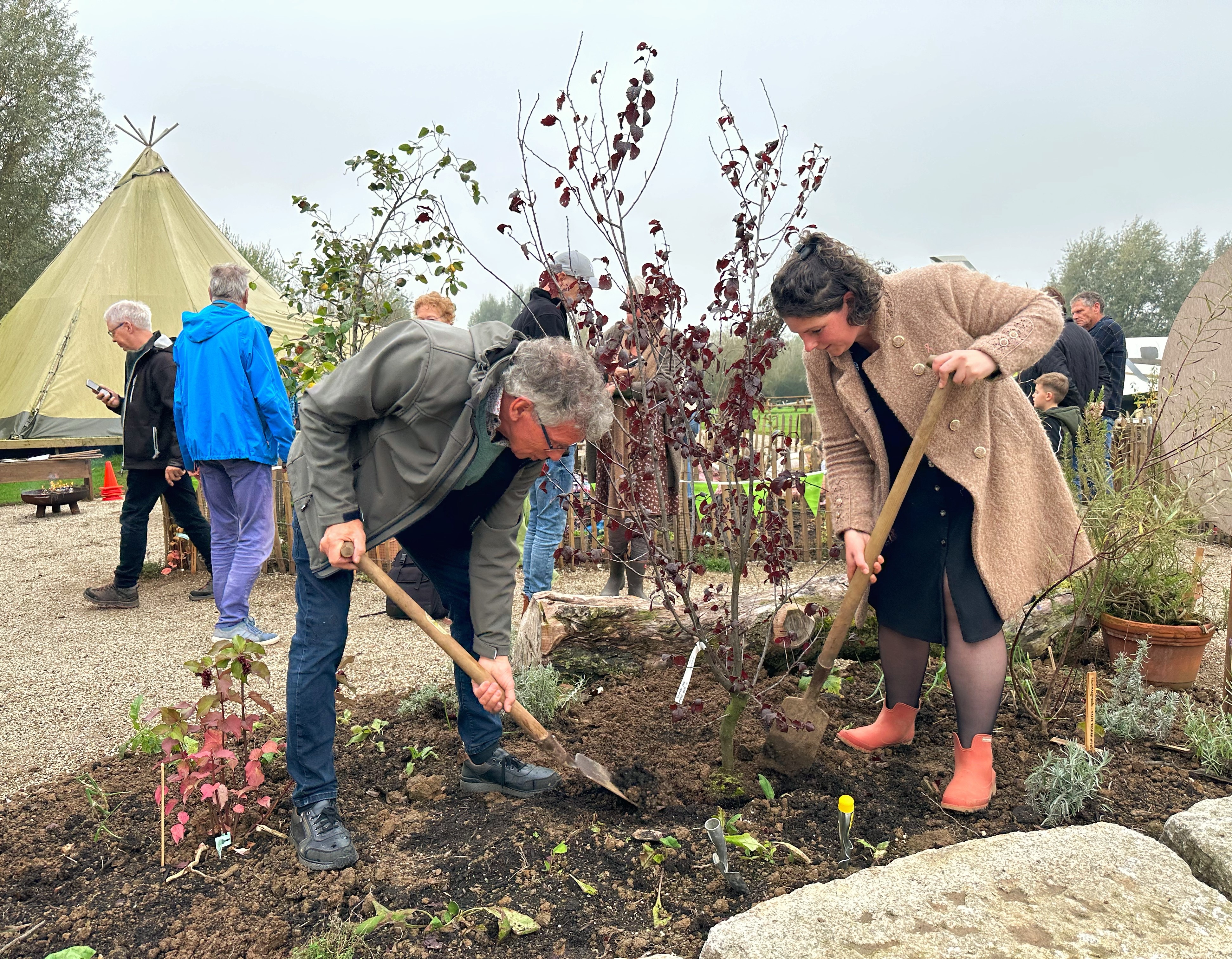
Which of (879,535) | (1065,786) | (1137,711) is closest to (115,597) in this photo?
(879,535)

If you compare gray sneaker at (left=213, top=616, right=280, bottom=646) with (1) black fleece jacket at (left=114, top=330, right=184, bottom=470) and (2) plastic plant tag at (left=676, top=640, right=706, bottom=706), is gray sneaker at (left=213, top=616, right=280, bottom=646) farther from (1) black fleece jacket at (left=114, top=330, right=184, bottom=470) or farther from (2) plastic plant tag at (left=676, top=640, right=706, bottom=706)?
(2) plastic plant tag at (left=676, top=640, right=706, bottom=706)

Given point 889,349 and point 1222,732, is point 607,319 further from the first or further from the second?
point 1222,732

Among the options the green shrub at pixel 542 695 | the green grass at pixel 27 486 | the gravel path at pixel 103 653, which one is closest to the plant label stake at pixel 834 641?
the green shrub at pixel 542 695

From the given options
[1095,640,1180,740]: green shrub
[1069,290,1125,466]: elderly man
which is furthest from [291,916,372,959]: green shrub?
[1069,290,1125,466]: elderly man

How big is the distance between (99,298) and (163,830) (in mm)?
14130

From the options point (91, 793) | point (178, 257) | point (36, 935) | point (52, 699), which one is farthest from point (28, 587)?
point (178, 257)

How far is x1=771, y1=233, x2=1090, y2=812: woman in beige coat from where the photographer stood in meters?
2.27

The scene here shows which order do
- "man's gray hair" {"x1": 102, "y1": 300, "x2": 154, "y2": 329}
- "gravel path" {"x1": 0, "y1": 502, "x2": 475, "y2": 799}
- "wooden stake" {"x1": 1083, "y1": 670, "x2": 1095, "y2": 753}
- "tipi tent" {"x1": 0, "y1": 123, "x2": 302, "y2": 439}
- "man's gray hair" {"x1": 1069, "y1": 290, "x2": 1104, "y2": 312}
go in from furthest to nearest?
"tipi tent" {"x1": 0, "y1": 123, "x2": 302, "y2": 439}, "man's gray hair" {"x1": 1069, "y1": 290, "x2": 1104, "y2": 312}, "man's gray hair" {"x1": 102, "y1": 300, "x2": 154, "y2": 329}, "gravel path" {"x1": 0, "y1": 502, "x2": 475, "y2": 799}, "wooden stake" {"x1": 1083, "y1": 670, "x2": 1095, "y2": 753}

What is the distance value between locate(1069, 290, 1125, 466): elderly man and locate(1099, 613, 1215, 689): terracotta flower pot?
3928mm

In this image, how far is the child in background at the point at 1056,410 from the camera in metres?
5.79

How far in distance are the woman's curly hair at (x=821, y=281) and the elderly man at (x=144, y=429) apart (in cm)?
431

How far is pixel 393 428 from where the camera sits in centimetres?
228

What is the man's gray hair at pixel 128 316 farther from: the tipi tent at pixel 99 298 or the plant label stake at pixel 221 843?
the tipi tent at pixel 99 298

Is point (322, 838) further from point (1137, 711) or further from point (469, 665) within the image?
point (1137, 711)
